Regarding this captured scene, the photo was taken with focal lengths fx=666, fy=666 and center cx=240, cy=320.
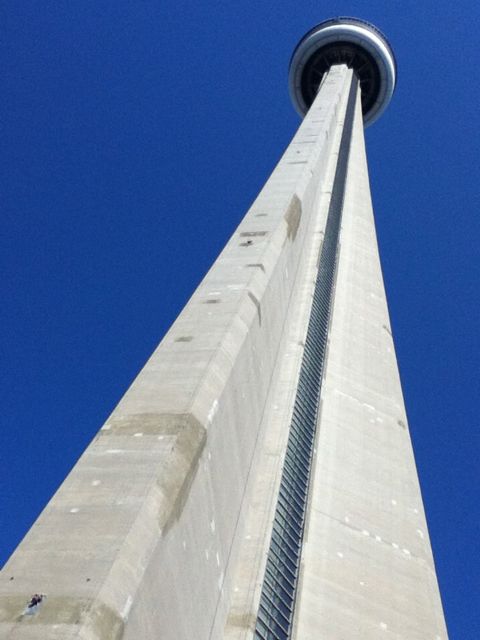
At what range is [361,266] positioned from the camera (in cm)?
1961

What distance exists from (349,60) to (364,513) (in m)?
30.8

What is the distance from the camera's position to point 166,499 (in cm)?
391

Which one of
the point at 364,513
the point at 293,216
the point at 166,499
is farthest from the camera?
the point at 293,216

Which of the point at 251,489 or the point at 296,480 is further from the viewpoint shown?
the point at 296,480

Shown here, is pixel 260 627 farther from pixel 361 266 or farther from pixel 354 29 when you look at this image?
pixel 354 29

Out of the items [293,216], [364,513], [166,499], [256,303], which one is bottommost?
[166,499]

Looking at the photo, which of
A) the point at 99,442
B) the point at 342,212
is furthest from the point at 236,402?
the point at 342,212

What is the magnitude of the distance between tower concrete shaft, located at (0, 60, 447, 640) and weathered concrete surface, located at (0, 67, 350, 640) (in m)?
0.01

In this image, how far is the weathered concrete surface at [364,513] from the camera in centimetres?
785

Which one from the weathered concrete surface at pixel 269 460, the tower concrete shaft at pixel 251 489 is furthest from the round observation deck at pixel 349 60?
the weathered concrete surface at pixel 269 460

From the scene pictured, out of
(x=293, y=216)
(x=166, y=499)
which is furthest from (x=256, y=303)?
(x=293, y=216)

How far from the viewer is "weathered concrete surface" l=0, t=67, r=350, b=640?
3180 mm

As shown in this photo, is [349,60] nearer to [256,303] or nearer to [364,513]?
[364,513]

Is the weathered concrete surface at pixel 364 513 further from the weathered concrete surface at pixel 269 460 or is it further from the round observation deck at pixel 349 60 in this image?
the round observation deck at pixel 349 60
